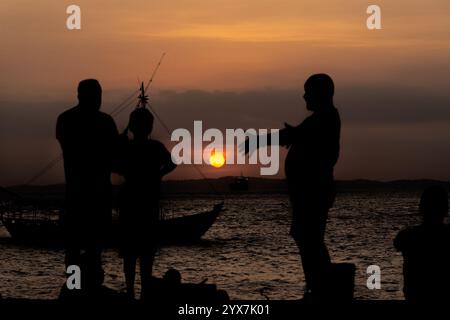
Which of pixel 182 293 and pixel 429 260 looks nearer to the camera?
pixel 429 260

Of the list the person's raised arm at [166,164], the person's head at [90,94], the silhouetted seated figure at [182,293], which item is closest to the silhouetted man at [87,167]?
the person's head at [90,94]

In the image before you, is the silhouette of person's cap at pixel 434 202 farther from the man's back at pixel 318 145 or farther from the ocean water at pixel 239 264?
the ocean water at pixel 239 264

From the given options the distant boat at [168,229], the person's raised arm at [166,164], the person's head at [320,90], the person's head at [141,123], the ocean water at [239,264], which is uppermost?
the person's head at [320,90]

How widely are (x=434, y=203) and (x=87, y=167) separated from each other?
2993 mm

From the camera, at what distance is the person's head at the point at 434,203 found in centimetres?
600

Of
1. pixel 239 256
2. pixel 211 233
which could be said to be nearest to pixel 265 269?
pixel 239 256

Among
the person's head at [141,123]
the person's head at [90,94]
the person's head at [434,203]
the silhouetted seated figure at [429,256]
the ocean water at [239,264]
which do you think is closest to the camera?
the person's head at [434,203]

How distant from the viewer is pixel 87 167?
7.01 metres

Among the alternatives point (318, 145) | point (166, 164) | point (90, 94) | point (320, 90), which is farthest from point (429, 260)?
point (90, 94)

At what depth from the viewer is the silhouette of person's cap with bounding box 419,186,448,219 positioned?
5996mm

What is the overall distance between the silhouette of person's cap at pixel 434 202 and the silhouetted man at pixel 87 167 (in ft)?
9.08

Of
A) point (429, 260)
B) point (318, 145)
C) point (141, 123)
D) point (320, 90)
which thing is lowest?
point (429, 260)

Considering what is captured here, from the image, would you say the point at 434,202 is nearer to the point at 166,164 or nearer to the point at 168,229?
the point at 166,164

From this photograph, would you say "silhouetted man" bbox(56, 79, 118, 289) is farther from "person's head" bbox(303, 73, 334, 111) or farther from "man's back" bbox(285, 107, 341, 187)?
"person's head" bbox(303, 73, 334, 111)
